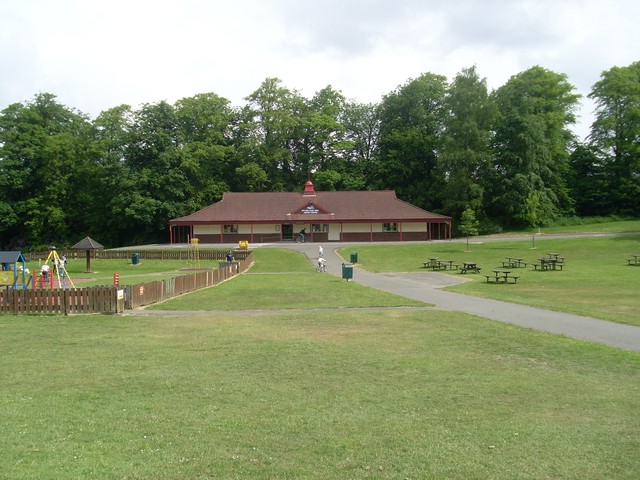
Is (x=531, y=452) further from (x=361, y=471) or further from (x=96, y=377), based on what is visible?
(x=96, y=377)

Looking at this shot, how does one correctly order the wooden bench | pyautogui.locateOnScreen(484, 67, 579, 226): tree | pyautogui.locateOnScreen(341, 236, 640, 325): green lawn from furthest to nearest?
pyautogui.locateOnScreen(484, 67, 579, 226): tree, the wooden bench, pyautogui.locateOnScreen(341, 236, 640, 325): green lawn

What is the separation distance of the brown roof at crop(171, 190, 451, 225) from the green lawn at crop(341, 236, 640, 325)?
9399 millimetres

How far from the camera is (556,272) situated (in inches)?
1340

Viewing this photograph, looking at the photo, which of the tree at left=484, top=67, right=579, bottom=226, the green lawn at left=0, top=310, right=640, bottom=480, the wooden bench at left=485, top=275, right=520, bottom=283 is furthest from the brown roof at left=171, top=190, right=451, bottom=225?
the green lawn at left=0, top=310, right=640, bottom=480

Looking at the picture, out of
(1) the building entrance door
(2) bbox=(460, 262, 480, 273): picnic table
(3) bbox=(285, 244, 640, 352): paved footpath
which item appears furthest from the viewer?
(1) the building entrance door

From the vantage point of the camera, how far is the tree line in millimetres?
68875

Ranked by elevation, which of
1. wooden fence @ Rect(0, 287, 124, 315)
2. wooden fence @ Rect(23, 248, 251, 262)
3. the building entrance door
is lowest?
wooden fence @ Rect(0, 287, 124, 315)

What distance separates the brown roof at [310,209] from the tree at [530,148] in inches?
398

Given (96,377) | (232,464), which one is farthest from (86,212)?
(232,464)

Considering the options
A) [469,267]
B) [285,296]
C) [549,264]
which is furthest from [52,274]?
[549,264]

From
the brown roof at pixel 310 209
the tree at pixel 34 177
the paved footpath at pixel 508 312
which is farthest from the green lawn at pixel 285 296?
the tree at pixel 34 177

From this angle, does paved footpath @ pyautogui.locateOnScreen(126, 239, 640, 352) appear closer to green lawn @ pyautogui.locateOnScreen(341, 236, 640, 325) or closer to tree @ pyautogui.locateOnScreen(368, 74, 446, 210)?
green lawn @ pyautogui.locateOnScreen(341, 236, 640, 325)

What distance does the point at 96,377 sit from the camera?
961cm

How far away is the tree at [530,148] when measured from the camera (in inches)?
2625
